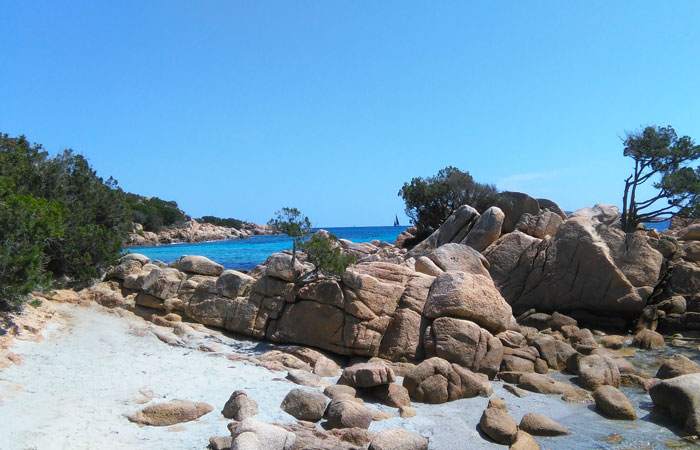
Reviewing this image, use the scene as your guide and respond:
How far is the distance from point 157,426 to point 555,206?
29.0 meters

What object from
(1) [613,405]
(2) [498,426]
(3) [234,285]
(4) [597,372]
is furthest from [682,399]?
(3) [234,285]

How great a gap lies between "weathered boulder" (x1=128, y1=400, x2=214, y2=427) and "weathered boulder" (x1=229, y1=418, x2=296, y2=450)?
4.05ft

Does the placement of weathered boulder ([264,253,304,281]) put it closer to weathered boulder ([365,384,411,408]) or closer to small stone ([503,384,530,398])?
weathered boulder ([365,384,411,408])

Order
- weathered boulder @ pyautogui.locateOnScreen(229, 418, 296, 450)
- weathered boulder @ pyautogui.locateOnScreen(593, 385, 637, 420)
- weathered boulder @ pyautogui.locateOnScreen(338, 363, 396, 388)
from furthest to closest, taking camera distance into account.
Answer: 1. weathered boulder @ pyautogui.locateOnScreen(338, 363, 396, 388)
2. weathered boulder @ pyautogui.locateOnScreen(593, 385, 637, 420)
3. weathered boulder @ pyautogui.locateOnScreen(229, 418, 296, 450)

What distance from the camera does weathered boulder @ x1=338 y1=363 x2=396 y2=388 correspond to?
12.3 m

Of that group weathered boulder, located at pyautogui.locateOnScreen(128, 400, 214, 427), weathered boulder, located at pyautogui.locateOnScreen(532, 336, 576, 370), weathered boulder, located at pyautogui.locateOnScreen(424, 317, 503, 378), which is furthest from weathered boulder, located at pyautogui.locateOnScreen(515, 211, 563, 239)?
weathered boulder, located at pyautogui.locateOnScreen(128, 400, 214, 427)

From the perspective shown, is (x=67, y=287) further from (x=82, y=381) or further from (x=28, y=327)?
(x=82, y=381)

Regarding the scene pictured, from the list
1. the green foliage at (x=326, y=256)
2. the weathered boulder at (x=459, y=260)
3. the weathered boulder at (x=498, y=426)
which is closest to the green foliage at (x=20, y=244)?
the green foliage at (x=326, y=256)

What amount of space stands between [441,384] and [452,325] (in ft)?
9.52

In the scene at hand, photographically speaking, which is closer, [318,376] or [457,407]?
[457,407]

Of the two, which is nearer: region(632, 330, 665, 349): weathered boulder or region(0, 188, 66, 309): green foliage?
region(0, 188, 66, 309): green foliage

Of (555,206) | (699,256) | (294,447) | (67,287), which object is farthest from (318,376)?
(555,206)

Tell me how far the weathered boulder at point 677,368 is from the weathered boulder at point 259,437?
1183 cm

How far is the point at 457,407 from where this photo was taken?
1235 centimetres
